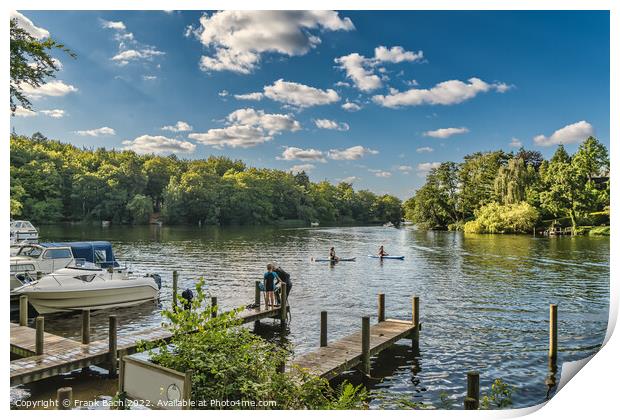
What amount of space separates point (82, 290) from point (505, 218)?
42.9 m

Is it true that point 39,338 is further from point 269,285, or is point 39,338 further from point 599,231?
point 599,231

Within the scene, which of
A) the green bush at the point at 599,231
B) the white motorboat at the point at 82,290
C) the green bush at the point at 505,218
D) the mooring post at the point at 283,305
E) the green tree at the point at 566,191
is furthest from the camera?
the green bush at the point at 505,218

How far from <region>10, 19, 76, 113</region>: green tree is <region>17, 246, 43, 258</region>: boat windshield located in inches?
284

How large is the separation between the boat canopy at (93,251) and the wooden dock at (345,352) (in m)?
10.4

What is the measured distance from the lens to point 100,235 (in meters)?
19.3

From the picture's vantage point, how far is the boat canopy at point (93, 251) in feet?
52.2

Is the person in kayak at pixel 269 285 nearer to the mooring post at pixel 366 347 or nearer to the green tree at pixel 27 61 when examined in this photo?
the mooring post at pixel 366 347

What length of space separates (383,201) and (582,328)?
45.1 metres

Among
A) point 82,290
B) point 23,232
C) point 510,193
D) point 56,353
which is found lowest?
point 56,353

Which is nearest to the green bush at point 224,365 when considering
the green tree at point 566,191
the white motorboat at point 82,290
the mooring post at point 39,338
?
the mooring post at point 39,338

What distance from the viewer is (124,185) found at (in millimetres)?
16281

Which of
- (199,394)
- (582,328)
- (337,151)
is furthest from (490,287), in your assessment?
(199,394)

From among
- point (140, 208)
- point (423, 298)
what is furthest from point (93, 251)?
point (423, 298)

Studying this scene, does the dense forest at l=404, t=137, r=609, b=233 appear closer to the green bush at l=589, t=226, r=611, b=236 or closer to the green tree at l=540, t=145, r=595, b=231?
the green tree at l=540, t=145, r=595, b=231
